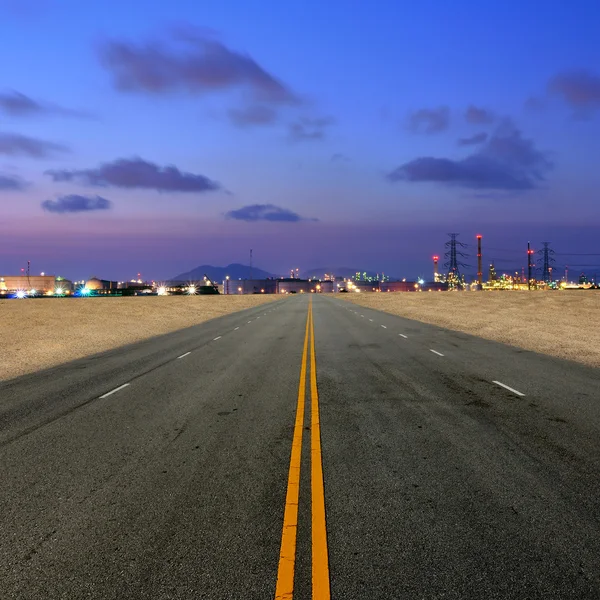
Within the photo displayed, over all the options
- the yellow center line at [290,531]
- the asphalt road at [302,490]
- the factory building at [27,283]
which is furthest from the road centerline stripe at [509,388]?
the factory building at [27,283]

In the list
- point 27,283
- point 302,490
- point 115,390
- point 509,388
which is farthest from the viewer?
point 27,283

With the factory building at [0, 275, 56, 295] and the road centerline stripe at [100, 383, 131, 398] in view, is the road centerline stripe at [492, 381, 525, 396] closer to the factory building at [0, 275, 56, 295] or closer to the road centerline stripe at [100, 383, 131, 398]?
the road centerline stripe at [100, 383, 131, 398]

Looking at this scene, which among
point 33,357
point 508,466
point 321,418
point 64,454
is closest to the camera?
point 508,466

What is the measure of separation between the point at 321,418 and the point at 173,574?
4.66 m

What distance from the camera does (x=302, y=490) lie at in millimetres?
5031

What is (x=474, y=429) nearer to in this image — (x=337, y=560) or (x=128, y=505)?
(x=337, y=560)

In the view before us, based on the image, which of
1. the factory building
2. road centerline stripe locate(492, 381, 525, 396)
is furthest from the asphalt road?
the factory building

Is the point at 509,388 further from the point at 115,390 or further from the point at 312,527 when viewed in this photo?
the point at 115,390

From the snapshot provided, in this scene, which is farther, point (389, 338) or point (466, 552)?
point (389, 338)

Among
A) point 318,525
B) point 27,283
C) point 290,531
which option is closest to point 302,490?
point 318,525

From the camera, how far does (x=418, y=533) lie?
13.5 ft

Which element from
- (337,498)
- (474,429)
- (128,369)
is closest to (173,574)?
(337,498)

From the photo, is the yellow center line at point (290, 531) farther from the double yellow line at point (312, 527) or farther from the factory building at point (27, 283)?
the factory building at point (27, 283)

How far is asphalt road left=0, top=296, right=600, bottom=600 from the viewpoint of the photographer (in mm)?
3535
